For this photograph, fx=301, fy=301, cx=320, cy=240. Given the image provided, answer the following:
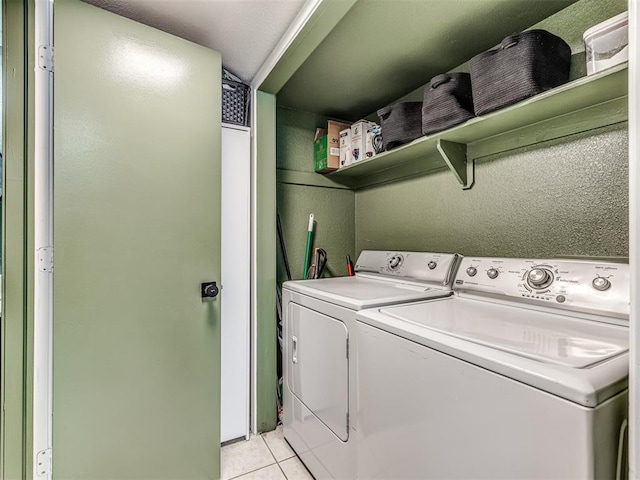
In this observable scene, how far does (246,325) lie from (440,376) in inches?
55.6

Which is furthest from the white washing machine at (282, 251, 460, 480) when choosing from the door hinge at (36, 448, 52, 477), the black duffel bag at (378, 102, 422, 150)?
the door hinge at (36, 448, 52, 477)

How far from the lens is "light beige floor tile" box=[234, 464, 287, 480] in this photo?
1.64 meters

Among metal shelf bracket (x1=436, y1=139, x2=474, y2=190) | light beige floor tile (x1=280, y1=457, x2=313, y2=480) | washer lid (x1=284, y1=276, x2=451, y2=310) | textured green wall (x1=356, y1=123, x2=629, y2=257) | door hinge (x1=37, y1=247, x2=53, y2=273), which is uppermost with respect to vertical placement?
metal shelf bracket (x1=436, y1=139, x2=474, y2=190)

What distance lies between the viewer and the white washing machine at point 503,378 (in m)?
0.63

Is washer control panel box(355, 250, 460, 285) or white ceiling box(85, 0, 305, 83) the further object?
washer control panel box(355, 250, 460, 285)

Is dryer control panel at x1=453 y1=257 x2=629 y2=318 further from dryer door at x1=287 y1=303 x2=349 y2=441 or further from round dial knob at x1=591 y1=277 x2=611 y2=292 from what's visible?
dryer door at x1=287 y1=303 x2=349 y2=441

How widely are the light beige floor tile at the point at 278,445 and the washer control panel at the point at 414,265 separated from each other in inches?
48.3

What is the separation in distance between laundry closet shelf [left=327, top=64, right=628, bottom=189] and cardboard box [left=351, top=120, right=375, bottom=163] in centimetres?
11

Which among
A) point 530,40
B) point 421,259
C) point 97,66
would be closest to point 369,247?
point 421,259

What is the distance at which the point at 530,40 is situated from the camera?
1.17 m

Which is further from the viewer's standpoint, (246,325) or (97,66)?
(246,325)

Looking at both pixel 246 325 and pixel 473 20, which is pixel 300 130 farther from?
pixel 246 325

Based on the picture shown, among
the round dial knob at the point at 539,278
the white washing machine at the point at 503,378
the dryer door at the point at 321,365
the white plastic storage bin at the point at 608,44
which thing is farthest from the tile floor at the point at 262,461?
the white plastic storage bin at the point at 608,44

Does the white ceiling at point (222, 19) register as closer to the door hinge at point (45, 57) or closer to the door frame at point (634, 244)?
the door hinge at point (45, 57)
